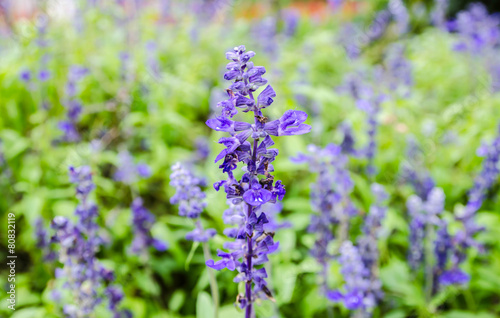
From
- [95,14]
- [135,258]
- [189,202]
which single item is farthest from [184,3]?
[189,202]

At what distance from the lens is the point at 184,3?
11102mm

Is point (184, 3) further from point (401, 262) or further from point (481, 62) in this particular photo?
point (401, 262)

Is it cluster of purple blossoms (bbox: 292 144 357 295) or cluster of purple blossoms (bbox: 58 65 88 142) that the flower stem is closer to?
cluster of purple blossoms (bbox: 292 144 357 295)

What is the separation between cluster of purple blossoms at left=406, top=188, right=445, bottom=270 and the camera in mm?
2893

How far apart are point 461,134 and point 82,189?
14.7 feet

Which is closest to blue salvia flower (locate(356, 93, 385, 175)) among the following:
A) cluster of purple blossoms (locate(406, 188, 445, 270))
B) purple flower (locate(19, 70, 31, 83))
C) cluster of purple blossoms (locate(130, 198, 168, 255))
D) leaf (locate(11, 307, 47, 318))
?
cluster of purple blossoms (locate(406, 188, 445, 270))

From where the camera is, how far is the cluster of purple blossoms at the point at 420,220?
2893 millimetres

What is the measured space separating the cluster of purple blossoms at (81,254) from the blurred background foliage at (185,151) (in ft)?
1.98

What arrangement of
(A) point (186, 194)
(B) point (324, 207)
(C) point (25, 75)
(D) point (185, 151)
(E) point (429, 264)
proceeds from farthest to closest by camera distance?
1. (D) point (185, 151)
2. (C) point (25, 75)
3. (E) point (429, 264)
4. (B) point (324, 207)
5. (A) point (186, 194)

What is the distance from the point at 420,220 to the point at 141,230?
7.22 feet

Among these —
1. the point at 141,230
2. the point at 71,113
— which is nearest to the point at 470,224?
the point at 141,230

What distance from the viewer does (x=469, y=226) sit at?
9.98 feet

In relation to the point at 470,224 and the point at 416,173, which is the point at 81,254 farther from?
the point at 416,173

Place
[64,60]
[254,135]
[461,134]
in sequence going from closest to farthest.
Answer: [254,135]
[461,134]
[64,60]
